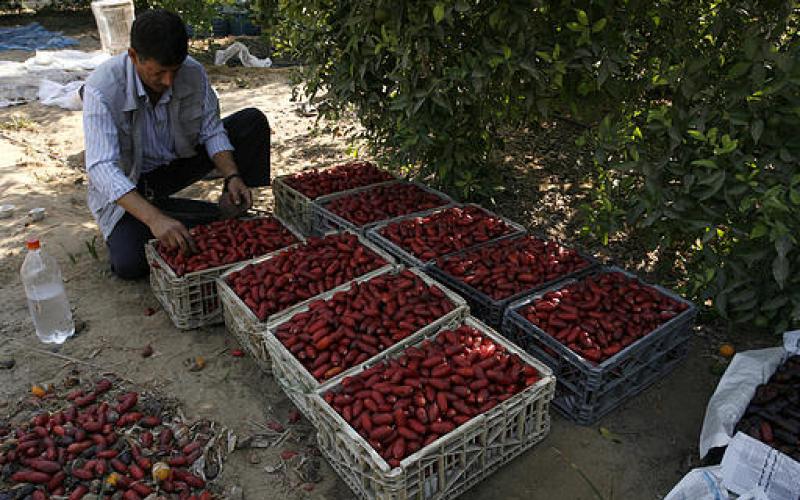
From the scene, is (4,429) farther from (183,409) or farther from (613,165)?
(613,165)

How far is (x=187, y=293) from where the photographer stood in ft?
12.0

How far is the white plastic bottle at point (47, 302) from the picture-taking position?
3.68m

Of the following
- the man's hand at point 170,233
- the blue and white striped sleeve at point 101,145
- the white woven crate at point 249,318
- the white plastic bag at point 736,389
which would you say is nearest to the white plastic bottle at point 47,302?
the blue and white striped sleeve at point 101,145

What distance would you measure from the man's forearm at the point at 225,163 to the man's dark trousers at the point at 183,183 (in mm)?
252

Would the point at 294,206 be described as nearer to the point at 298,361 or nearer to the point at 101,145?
the point at 101,145

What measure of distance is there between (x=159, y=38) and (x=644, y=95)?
11.1 ft

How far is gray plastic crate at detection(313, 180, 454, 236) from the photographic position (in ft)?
14.0

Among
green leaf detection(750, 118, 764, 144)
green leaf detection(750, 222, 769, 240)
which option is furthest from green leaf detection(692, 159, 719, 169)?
green leaf detection(750, 222, 769, 240)

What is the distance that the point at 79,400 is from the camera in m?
3.12

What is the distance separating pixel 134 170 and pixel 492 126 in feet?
8.60

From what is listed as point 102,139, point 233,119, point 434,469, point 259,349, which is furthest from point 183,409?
point 233,119

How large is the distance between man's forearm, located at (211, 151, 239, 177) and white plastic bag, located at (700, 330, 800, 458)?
334 centimetres

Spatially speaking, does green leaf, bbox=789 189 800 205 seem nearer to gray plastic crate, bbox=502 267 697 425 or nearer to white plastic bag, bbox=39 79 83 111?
gray plastic crate, bbox=502 267 697 425

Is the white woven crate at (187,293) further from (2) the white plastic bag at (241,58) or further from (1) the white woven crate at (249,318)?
(2) the white plastic bag at (241,58)
